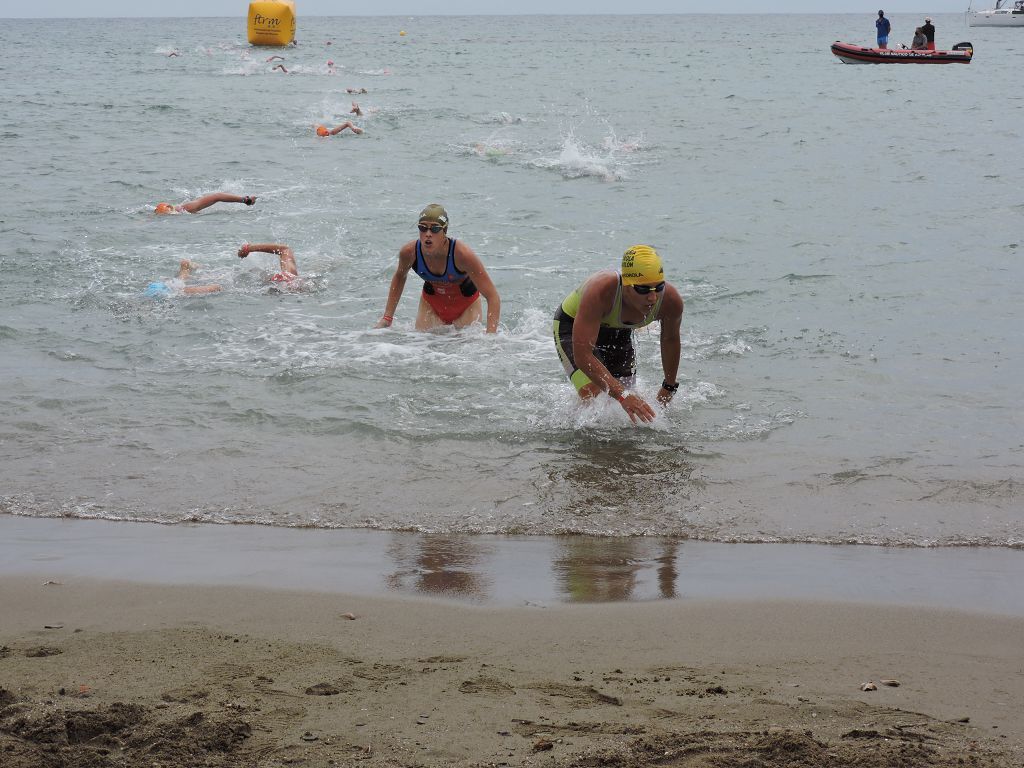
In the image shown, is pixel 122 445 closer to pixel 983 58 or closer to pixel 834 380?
pixel 834 380

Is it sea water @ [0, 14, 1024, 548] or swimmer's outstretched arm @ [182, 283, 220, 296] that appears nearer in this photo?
sea water @ [0, 14, 1024, 548]

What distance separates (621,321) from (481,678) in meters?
3.65

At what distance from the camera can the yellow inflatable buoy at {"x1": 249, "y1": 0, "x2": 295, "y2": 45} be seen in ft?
171

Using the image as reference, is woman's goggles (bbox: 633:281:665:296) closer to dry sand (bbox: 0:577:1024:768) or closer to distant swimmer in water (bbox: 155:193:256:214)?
dry sand (bbox: 0:577:1024:768)

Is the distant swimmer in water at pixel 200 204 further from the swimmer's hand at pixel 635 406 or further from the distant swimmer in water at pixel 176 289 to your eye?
the swimmer's hand at pixel 635 406

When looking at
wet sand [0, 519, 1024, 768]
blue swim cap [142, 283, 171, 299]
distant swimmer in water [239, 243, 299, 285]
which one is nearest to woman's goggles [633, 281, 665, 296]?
wet sand [0, 519, 1024, 768]

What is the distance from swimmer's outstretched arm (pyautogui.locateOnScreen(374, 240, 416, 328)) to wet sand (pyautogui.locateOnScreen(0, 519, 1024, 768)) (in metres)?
4.78

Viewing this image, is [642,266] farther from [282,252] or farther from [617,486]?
[282,252]

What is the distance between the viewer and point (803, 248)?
13227mm

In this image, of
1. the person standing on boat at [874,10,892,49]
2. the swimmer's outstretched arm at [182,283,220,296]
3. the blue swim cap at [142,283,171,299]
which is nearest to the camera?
the blue swim cap at [142,283,171,299]

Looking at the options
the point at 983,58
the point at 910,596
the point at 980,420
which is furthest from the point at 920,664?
the point at 983,58

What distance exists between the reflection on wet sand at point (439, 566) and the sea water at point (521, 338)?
0.76 ft

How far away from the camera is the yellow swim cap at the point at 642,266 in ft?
20.1

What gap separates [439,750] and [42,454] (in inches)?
172
